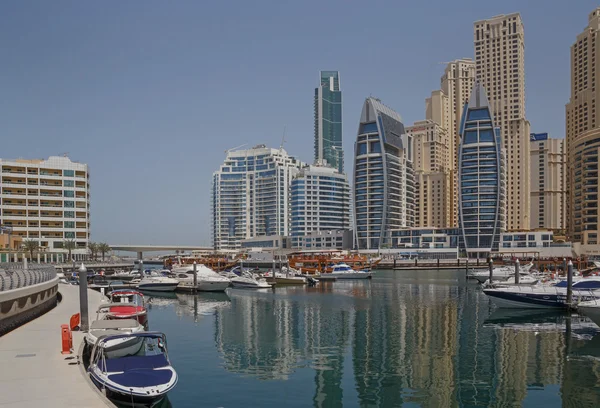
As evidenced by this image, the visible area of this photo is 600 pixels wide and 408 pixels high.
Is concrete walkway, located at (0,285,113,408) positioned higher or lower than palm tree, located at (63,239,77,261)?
higher

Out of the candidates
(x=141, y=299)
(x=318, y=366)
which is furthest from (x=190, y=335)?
(x=318, y=366)

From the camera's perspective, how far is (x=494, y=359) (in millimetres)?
35531

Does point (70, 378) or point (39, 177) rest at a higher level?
point (39, 177)

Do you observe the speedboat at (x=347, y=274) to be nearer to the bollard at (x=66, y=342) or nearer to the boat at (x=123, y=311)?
the boat at (x=123, y=311)

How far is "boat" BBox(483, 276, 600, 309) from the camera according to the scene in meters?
59.3

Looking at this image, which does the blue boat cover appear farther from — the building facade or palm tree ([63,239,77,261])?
palm tree ([63,239,77,261])

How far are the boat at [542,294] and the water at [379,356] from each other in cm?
183

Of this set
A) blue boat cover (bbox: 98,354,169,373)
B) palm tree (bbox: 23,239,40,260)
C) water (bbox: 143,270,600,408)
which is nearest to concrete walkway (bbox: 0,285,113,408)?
blue boat cover (bbox: 98,354,169,373)

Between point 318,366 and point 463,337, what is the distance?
15954 mm

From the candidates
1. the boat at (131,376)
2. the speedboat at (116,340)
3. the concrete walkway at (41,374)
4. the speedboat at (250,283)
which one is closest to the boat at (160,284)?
the speedboat at (250,283)

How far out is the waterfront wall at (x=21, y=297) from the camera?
34.0 meters

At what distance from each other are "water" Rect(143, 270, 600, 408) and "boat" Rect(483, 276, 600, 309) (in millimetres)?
1835

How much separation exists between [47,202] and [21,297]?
373ft

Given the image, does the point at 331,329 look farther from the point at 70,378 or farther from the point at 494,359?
the point at 70,378
